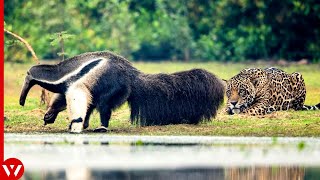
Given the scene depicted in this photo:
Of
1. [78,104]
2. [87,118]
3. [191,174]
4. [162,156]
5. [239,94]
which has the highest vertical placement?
[239,94]

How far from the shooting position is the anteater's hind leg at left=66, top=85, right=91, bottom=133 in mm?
21375

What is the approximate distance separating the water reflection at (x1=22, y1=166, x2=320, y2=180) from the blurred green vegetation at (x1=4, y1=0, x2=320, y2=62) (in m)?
23.1

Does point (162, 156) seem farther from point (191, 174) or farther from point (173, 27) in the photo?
point (173, 27)

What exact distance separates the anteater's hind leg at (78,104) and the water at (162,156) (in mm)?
369

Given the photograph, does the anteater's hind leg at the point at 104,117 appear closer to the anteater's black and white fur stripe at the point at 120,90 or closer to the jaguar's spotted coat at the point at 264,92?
the anteater's black and white fur stripe at the point at 120,90

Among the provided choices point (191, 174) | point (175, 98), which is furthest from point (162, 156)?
point (175, 98)

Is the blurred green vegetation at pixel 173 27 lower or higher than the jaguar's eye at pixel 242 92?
higher

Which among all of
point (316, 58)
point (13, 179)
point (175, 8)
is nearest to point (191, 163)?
point (13, 179)

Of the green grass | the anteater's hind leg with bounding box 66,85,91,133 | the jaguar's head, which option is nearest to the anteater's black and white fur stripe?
the anteater's hind leg with bounding box 66,85,91,133

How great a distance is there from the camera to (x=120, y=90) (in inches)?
857

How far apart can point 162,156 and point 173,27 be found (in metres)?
25.8

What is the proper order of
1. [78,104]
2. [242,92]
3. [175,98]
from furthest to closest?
[242,92], [175,98], [78,104]

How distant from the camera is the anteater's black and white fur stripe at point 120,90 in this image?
21.5 meters

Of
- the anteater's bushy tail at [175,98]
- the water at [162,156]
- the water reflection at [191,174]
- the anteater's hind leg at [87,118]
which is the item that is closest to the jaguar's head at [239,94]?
the anteater's bushy tail at [175,98]
